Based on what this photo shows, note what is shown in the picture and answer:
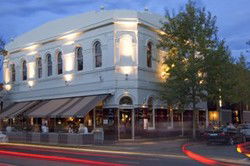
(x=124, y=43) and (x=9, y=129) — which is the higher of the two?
(x=124, y=43)

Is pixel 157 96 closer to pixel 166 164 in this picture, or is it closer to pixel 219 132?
pixel 219 132

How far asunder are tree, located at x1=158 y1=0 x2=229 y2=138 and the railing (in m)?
6.80

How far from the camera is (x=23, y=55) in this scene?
151ft

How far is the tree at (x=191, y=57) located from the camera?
35344 mm

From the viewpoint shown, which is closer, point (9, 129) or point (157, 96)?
point (157, 96)

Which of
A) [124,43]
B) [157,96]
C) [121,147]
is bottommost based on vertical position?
[121,147]

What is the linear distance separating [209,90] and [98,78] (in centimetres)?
896

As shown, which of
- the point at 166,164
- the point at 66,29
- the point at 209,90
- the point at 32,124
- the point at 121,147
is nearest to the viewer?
the point at 166,164

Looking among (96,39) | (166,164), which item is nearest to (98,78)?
(96,39)

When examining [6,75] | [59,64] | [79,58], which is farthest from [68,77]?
[6,75]

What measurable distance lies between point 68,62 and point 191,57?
11.2m

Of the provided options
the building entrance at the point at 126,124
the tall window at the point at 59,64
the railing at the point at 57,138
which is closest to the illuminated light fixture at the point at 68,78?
the tall window at the point at 59,64

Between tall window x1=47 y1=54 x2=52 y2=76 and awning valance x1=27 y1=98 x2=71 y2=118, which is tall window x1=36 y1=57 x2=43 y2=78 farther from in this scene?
awning valance x1=27 y1=98 x2=71 y2=118

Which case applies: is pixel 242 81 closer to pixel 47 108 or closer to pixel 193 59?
pixel 193 59
